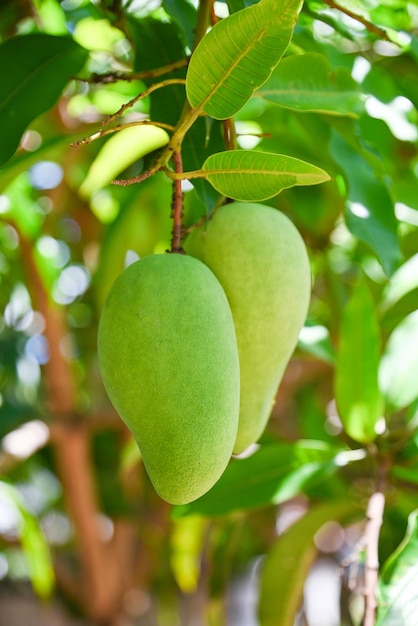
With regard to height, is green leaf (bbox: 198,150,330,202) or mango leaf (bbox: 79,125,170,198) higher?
green leaf (bbox: 198,150,330,202)

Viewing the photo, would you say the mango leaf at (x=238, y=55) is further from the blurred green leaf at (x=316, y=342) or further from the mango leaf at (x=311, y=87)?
the blurred green leaf at (x=316, y=342)

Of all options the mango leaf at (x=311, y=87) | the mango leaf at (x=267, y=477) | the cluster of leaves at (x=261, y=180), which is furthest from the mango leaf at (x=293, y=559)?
the mango leaf at (x=311, y=87)

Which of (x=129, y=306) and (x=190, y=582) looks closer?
(x=129, y=306)

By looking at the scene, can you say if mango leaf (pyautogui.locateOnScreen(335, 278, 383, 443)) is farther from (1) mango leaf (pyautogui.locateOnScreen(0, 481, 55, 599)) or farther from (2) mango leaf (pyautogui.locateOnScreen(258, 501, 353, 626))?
(1) mango leaf (pyautogui.locateOnScreen(0, 481, 55, 599))

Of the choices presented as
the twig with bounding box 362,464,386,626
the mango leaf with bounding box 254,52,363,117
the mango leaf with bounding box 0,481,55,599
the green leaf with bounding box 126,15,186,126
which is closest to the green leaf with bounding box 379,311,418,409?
the twig with bounding box 362,464,386,626

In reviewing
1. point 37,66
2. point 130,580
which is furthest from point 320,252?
point 130,580

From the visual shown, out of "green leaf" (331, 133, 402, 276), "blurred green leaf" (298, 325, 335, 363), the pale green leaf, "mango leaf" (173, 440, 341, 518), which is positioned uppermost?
"green leaf" (331, 133, 402, 276)

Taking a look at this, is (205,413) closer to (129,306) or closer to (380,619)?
(129,306)
